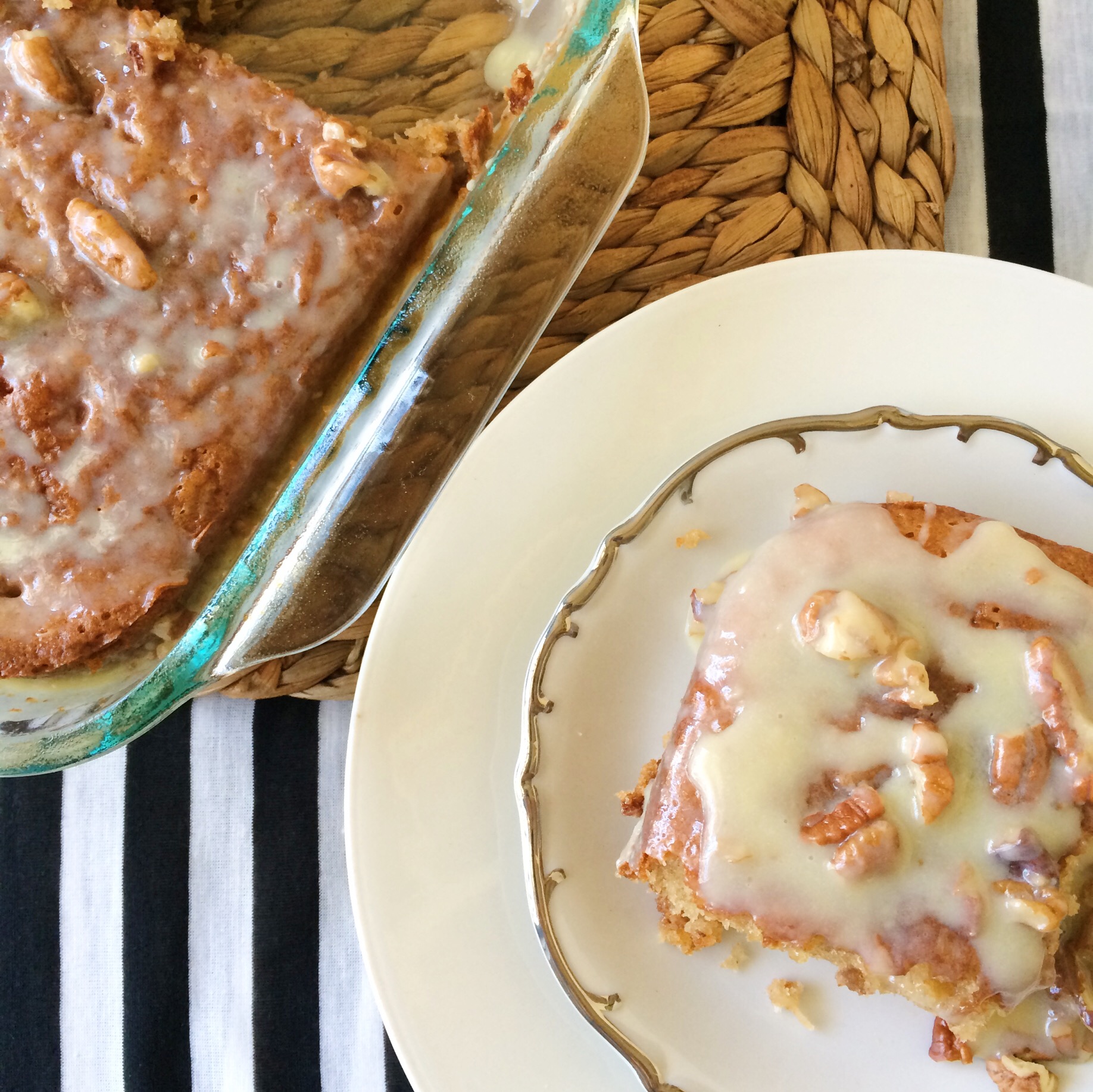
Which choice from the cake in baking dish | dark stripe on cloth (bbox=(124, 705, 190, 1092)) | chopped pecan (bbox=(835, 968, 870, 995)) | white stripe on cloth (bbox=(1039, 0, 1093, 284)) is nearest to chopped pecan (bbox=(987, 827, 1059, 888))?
the cake in baking dish

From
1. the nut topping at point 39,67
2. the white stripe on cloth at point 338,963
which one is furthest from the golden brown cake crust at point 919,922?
the nut topping at point 39,67

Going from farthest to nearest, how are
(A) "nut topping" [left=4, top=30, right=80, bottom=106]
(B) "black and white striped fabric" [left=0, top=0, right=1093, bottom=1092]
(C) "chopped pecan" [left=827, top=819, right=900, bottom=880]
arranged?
(B) "black and white striped fabric" [left=0, top=0, right=1093, bottom=1092]
(A) "nut topping" [left=4, top=30, right=80, bottom=106]
(C) "chopped pecan" [left=827, top=819, right=900, bottom=880]

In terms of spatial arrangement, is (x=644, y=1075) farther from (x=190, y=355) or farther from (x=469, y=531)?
(x=190, y=355)

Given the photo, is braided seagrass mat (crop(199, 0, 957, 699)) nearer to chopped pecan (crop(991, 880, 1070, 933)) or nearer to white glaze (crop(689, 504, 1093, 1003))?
white glaze (crop(689, 504, 1093, 1003))

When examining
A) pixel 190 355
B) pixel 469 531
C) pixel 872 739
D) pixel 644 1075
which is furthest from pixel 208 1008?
pixel 872 739

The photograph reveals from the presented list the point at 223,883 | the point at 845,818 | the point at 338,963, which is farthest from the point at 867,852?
the point at 223,883

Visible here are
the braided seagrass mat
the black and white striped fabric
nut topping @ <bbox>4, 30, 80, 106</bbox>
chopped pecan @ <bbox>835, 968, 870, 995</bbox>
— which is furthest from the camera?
the black and white striped fabric
